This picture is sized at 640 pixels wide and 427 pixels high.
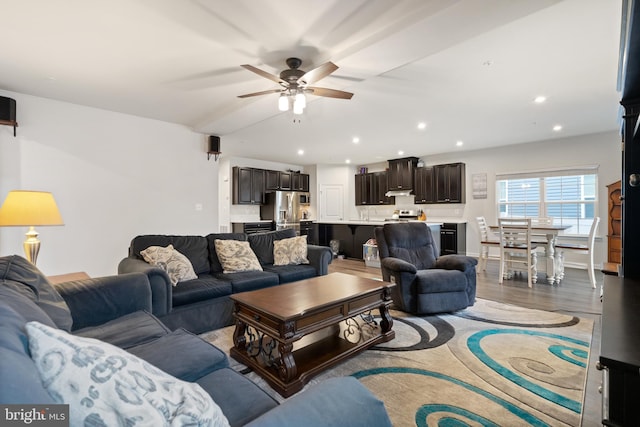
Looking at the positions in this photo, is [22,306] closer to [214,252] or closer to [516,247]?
[214,252]

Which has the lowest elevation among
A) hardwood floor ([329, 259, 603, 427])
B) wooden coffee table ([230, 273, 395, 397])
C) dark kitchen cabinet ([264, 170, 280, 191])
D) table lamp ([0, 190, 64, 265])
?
hardwood floor ([329, 259, 603, 427])

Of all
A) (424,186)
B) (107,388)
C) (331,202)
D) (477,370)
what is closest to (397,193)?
(424,186)

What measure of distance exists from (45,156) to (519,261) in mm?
6832

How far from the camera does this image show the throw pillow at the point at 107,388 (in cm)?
64

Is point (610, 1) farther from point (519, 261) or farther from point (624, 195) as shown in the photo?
point (519, 261)

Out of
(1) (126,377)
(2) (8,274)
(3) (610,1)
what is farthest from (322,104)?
(1) (126,377)

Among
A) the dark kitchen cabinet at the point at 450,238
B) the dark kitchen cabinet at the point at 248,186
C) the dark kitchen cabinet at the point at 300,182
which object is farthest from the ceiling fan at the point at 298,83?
the dark kitchen cabinet at the point at 300,182

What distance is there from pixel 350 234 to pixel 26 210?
5.79 meters

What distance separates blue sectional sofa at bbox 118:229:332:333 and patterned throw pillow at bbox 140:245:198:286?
0.06 meters

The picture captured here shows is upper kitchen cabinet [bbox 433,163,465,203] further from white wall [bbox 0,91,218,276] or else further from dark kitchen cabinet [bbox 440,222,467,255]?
white wall [bbox 0,91,218,276]

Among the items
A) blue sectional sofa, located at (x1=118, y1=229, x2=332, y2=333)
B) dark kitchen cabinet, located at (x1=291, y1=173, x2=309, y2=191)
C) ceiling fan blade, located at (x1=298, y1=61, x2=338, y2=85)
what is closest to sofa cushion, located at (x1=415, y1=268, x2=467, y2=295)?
blue sectional sofa, located at (x1=118, y1=229, x2=332, y2=333)

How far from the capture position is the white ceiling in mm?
2131

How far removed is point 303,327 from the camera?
2.00 meters

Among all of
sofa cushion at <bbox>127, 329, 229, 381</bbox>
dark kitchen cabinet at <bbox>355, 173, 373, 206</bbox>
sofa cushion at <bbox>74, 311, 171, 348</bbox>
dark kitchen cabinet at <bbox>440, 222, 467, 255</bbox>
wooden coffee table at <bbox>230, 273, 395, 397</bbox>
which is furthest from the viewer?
dark kitchen cabinet at <bbox>355, 173, 373, 206</bbox>
